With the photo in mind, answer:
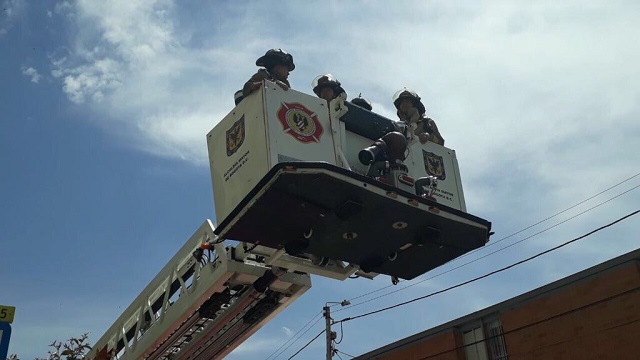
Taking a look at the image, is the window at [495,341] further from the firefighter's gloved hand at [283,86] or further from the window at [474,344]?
the firefighter's gloved hand at [283,86]

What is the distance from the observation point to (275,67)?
716 cm

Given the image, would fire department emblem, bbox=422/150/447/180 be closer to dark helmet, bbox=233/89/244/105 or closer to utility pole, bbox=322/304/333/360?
dark helmet, bbox=233/89/244/105

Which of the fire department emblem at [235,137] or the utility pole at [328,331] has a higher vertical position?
the utility pole at [328,331]

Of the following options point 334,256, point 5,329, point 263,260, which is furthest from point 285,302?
point 5,329

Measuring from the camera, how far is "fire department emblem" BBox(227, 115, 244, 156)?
266 inches

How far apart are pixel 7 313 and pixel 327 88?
13.6 feet

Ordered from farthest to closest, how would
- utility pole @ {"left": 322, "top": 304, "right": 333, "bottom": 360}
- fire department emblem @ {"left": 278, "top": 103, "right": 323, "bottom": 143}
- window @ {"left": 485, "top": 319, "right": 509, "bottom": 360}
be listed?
utility pole @ {"left": 322, "top": 304, "right": 333, "bottom": 360}
window @ {"left": 485, "top": 319, "right": 509, "bottom": 360}
fire department emblem @ {"left": 278, "top": 103, "right": 323, "bottom": 143}

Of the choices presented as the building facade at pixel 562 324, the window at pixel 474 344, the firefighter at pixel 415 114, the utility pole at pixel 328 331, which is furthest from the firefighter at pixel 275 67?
the utility pole at pixel 328 331

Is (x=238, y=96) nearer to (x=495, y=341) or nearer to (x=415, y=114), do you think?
(x=415, y=114)

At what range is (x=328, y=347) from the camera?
2781cm

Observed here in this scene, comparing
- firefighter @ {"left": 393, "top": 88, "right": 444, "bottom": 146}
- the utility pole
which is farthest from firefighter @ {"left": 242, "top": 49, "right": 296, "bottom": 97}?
the utility pole

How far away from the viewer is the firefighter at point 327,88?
7.30 metres

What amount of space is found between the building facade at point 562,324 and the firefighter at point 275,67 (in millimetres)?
11676

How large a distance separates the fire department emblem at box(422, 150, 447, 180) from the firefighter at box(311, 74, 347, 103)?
1.19m
